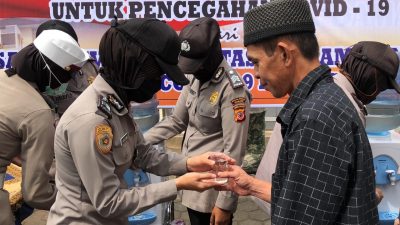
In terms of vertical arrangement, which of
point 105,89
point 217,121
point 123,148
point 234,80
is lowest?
point 217,121

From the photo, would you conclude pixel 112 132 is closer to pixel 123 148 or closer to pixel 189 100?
pixel 123 148

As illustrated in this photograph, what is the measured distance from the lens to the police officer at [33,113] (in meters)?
2.11

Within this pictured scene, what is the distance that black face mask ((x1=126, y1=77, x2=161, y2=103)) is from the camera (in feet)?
5.51

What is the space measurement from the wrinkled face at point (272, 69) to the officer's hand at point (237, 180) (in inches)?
26.7

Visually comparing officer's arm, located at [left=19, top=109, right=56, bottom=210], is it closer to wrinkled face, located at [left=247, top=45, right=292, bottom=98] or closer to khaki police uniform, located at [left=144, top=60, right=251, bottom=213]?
khaki police uniform, located at [left=144, top=60, right=251, bottom=213]

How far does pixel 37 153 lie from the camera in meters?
2.14

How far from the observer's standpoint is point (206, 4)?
3.60 metres

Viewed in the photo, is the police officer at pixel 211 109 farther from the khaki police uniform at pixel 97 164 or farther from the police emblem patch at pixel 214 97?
the khaki police uniform at pixel 97 164

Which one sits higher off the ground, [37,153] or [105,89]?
[105,89]

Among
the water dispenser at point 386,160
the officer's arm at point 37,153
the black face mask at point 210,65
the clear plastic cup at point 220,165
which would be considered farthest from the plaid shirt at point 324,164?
the water dispenser at point 386,160

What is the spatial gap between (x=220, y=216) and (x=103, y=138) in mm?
990

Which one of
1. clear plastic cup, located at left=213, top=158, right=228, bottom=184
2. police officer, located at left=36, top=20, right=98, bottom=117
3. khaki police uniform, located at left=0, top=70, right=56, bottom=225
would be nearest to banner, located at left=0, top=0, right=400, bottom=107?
police officer, located at left=36, top=20, right=98, bottom=117

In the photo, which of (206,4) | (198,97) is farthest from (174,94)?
(198,97)

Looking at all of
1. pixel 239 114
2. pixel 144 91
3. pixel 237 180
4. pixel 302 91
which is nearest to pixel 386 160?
pixel 239 114
